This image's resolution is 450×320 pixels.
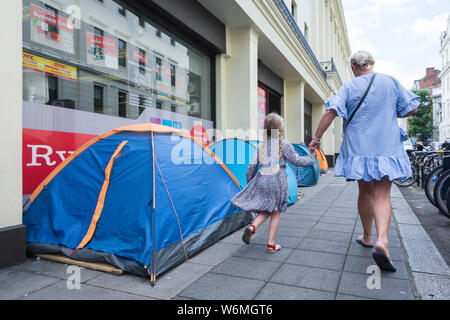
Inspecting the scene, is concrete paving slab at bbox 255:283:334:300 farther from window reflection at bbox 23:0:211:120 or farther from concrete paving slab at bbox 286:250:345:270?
window reflection at bbox 23:0:211:120

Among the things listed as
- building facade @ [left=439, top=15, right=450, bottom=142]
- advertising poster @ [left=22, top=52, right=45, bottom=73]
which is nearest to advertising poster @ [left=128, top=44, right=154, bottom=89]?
advertising poster @ [left=22, top=52, right=45, bottom=73]

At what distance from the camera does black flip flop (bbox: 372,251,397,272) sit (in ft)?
9.05

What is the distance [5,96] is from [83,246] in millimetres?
1526

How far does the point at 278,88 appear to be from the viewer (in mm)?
12516

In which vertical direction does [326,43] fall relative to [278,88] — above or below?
above

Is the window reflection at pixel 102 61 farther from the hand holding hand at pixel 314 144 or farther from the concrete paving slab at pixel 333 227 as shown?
the concrete paving slab at pixel 333 227

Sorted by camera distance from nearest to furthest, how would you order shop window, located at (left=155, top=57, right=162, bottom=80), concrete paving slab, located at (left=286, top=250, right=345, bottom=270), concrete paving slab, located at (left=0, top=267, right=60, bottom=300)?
concrete paving slab, located at (left=0, top=267, right=60, bottom=300), concrete paving slab, located at (left=286, top=250, right=345, bottom=270), shop window, located at (left=155, top=57, right=162, bottom=80)

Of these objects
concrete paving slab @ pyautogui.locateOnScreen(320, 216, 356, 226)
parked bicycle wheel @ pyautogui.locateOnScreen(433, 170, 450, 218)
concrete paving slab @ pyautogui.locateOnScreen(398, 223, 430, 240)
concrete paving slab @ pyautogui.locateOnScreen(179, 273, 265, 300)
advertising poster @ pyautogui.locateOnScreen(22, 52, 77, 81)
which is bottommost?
concrete paving slab @ pyautogui.locateOnScreen(179, 273, 265, 300)

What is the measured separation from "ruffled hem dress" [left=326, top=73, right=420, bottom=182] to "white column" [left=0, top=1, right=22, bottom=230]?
9.52 ft

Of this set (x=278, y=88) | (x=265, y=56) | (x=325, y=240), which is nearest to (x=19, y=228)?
(x=325, y=240)

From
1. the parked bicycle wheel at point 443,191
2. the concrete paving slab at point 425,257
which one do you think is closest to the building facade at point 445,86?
the parked bicycle wheel at point 443,191

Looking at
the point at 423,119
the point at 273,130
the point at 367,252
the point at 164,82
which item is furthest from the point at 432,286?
the point at 423,119

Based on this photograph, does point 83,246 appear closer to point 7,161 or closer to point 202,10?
point 7,161

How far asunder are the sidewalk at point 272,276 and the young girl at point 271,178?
1.42 ft
